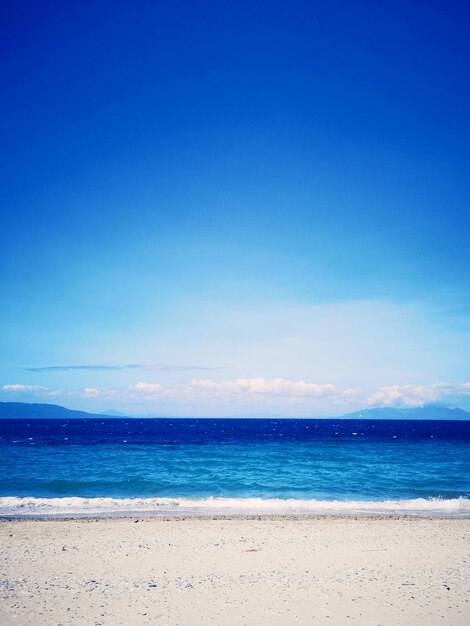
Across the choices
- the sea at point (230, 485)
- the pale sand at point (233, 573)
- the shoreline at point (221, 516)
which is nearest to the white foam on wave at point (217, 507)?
the sea at point (230, 485)

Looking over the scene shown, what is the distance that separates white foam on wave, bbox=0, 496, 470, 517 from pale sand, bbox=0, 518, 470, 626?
2902mm

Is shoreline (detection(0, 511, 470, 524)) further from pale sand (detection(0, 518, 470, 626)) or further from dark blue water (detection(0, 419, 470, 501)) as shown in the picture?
dark blue water (detection(0, 419, 470, 501))

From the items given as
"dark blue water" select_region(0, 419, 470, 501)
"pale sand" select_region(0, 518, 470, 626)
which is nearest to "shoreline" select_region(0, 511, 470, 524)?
"pale sand" select_region(0, 518, 470, 626)

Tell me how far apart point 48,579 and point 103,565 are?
1402 millimetres

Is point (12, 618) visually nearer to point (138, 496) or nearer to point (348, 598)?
point (348, 598)

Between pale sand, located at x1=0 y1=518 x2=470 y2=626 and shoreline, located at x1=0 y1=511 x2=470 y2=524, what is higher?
pale sand, located at x1=0 y1=518 x2=470 y2=626

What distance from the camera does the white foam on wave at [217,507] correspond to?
17250 mm

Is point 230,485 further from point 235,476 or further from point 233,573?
point 233,573

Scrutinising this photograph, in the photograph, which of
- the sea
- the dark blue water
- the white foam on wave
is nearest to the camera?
the white foam on wave

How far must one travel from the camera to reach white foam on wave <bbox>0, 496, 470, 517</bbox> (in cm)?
1725

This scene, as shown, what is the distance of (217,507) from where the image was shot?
18484 millimetres

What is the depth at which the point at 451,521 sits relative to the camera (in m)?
15.7

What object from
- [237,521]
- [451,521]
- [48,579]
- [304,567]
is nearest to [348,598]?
[304,567]

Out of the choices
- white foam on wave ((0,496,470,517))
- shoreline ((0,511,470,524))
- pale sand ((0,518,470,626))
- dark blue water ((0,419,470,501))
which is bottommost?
dark blue water ((0,419,470,501))
